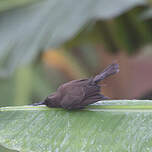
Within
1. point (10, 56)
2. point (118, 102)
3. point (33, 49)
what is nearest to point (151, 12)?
point (33, 49)

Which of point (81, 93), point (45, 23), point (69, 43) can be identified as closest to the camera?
point (81, 93)

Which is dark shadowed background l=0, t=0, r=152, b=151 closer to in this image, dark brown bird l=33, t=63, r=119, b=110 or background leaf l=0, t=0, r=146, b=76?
background leaf l=0, t=0, r=146, b=76

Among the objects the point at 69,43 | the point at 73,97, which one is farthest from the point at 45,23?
the point at 73,97

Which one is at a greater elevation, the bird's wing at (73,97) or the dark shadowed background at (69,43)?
the dark shadowed background at (69,43)

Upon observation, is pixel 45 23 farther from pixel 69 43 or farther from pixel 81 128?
pixel 81 128

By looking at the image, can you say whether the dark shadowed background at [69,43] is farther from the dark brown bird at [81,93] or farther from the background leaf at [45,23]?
the dark brown bird at [81,93]

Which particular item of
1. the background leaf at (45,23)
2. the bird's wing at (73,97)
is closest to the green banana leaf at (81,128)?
the bird's wing at (73,97)
